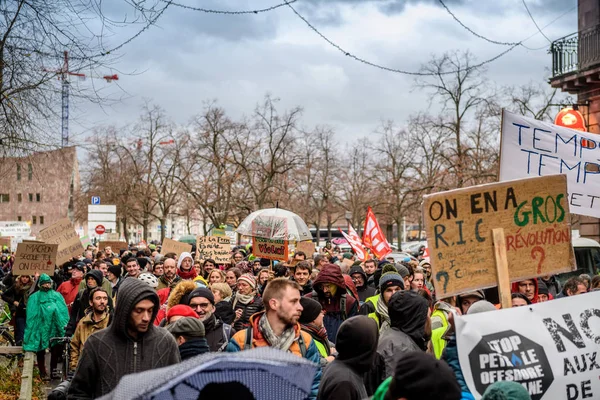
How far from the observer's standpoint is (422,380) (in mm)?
2939

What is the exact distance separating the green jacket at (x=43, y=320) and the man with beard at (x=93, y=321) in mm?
2740

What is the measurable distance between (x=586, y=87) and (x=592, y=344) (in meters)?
22.6

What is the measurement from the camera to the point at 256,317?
5070 mm

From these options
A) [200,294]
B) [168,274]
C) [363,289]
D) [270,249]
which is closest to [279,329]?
[200,294]

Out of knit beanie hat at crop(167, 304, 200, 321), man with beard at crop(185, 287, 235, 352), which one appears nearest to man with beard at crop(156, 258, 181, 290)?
man with beard at crop(185, 287, 235, 352)

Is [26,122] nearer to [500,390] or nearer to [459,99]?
[500,390]

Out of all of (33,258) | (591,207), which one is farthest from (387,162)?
(591,207)

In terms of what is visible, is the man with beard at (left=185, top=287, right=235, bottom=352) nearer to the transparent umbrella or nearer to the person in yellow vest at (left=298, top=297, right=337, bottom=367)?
the person in yellow vest at (left=298, top=297, right=337, bottom=367)

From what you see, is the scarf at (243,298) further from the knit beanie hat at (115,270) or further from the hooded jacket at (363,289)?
the knit beanie hat at (115,270)

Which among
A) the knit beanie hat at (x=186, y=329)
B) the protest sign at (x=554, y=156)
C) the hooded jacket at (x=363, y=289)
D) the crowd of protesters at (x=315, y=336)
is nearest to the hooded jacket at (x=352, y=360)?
the crowd of protesters at (x=315, y=336)

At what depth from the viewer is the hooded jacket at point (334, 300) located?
7980 mm

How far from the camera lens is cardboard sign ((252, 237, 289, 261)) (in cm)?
1357

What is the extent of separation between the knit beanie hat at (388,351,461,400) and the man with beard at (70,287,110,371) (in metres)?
5.45

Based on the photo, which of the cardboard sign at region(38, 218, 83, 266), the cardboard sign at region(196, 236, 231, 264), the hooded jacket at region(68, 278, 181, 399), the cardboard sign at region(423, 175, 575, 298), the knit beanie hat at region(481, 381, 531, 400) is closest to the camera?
the knit beanie hat at region(481, 381, 531, 400)
